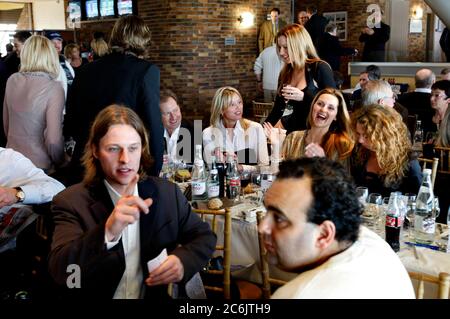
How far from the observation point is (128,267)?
1.83 metres

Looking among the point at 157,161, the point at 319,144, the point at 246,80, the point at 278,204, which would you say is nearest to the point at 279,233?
the point at 278,204

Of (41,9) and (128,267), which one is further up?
(41,9)

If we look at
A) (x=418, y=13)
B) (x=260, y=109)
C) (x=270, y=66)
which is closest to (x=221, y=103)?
(x=260, y=109)

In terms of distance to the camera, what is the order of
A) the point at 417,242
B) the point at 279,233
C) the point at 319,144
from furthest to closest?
the point at 319,144 < the point at 417,242 < the point at 279,233

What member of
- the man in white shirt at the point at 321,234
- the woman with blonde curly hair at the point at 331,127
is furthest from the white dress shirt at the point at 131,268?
the woman with blonde curly hair at the point at 331,127

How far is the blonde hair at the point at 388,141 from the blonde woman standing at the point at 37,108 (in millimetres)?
1971

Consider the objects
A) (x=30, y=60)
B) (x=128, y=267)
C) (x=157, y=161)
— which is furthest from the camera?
(x=30, y=60)

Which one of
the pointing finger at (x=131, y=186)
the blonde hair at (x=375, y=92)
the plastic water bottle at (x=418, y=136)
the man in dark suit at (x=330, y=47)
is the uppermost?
the man in dark suit at (x=330, y=47)

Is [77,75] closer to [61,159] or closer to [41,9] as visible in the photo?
[61,159]

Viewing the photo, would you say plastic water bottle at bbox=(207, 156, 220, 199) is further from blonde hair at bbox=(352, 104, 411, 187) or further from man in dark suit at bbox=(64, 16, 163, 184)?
blonde hair at bbox=(352, 104, 411, 187)

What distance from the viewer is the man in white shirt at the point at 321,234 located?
3.76 feet

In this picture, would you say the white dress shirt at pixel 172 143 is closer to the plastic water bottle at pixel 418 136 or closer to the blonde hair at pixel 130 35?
the blonde hair at pixel 130 35

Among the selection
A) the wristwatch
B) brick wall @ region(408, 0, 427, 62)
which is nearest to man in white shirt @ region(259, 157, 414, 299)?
the wristwatch

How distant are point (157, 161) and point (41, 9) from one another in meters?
13.1
